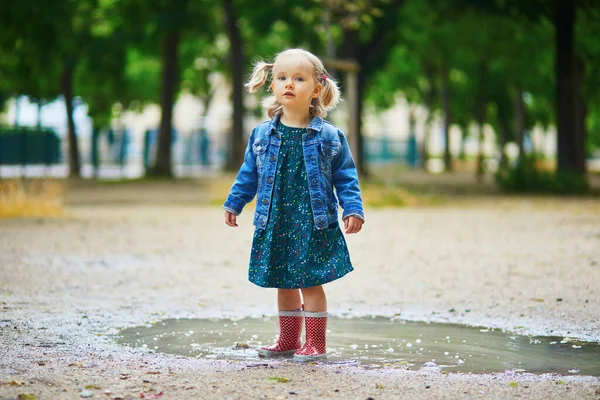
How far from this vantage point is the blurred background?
78.2 feet

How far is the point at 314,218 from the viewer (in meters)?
5.80

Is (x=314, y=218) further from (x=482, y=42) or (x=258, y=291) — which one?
(x=482, y=42)

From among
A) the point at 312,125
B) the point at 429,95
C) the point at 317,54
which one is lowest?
the point at 312,125

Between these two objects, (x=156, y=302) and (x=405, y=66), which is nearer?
(x=156, y=302)

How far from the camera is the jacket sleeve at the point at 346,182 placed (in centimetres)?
580

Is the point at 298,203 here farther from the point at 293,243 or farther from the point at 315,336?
the point at 315,336

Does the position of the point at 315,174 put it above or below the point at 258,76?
below

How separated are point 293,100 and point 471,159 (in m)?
54.4

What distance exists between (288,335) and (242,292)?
2.84m

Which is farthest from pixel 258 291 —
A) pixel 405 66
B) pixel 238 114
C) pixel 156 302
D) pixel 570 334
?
pixel 405 66

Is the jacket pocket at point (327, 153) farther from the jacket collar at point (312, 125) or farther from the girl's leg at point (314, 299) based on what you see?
the girl's leg at point (314, 299)

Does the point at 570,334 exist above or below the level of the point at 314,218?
below

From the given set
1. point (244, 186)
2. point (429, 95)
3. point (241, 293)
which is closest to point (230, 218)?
point (244, 186)

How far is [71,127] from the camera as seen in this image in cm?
3578
